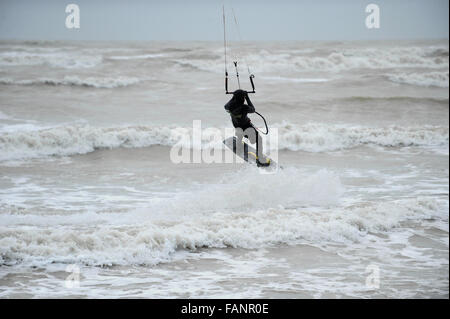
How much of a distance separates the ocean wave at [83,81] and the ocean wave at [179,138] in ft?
26.6

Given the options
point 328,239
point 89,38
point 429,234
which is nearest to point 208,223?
point 328,239

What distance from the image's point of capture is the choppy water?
711cm

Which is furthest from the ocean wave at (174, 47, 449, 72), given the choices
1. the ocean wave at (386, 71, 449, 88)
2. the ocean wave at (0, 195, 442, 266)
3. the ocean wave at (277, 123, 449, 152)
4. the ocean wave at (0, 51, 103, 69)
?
the ocean wave at (0, 195, 442, 266)

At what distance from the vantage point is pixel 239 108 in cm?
862

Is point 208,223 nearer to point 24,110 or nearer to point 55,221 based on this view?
point 55,221

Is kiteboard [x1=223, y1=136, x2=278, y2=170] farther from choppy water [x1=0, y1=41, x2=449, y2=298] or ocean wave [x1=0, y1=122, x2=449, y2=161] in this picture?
ocean wave [x1=0, y1=122, x2=449, y2=161]

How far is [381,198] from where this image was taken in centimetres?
1087

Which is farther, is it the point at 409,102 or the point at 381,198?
the point at 409,102

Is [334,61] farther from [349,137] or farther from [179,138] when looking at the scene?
[179,138]

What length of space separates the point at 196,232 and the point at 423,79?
23864 mm

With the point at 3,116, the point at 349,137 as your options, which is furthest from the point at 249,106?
the point at 3,116
